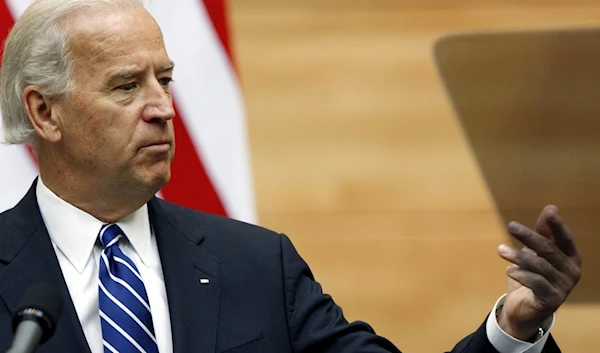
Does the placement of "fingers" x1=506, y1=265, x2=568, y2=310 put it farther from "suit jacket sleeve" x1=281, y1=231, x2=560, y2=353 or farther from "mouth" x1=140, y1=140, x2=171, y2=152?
"mouth" x1=140, y1=140, x2=171, y2=152

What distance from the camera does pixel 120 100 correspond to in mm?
2238

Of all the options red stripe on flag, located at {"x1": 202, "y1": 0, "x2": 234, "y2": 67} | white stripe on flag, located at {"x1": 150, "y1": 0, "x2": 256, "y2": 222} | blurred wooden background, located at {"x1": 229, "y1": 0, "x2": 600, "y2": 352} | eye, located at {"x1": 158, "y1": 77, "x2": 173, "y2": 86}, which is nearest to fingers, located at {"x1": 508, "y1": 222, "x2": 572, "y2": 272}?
eye, located at {"x1": 158, "y1": 77, "x2": 173, "y2": 86}

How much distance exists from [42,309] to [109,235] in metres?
0.68

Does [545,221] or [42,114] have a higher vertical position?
[42,114]

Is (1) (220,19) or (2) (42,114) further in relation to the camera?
(1) (220,19)

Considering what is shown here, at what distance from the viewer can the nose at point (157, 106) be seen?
2223 millimetres

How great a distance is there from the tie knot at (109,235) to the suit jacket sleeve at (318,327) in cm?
34

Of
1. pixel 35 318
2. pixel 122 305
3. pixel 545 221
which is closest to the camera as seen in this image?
pixel 35 318

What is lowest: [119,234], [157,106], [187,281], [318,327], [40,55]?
[318,327]

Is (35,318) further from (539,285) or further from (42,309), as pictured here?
(539,285)

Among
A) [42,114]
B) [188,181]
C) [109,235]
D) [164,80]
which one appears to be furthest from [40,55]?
[188,181]

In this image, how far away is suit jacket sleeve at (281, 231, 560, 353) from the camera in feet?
7.41

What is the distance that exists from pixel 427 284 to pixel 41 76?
1.24 meters

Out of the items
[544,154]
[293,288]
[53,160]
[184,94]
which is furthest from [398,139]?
[53,160]
